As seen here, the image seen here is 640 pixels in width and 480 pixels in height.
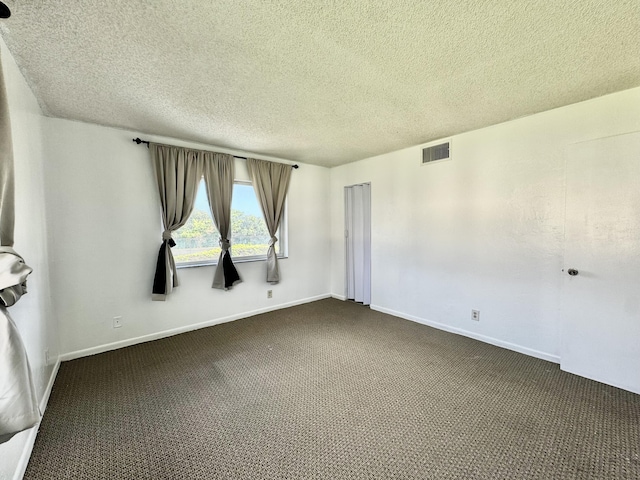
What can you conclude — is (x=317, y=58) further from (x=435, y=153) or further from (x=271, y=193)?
(x=271, y=193)

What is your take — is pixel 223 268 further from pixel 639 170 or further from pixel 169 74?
pixel 639 170

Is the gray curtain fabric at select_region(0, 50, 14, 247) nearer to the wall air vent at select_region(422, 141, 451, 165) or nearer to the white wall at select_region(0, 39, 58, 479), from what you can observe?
the white wall at select_region(0, 39, 58, 479)

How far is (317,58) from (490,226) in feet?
8.32

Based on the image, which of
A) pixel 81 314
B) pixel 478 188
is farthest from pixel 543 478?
pixel 81 314

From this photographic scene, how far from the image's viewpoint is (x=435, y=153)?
3.51 metres

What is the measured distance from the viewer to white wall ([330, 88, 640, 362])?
2.59 meters

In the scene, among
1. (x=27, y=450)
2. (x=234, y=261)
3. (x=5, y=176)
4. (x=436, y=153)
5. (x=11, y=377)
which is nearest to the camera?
(x=11, y=377)

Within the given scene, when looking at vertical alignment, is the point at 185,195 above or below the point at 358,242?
above

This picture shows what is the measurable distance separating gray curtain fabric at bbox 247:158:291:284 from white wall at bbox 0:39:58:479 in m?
2.24

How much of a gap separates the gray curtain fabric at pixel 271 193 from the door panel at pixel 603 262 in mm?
3392

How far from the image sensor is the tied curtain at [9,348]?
1.04m

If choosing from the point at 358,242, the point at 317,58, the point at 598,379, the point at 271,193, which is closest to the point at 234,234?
the point at 271,193

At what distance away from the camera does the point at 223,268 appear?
3.67m

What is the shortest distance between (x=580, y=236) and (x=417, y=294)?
1847mm
